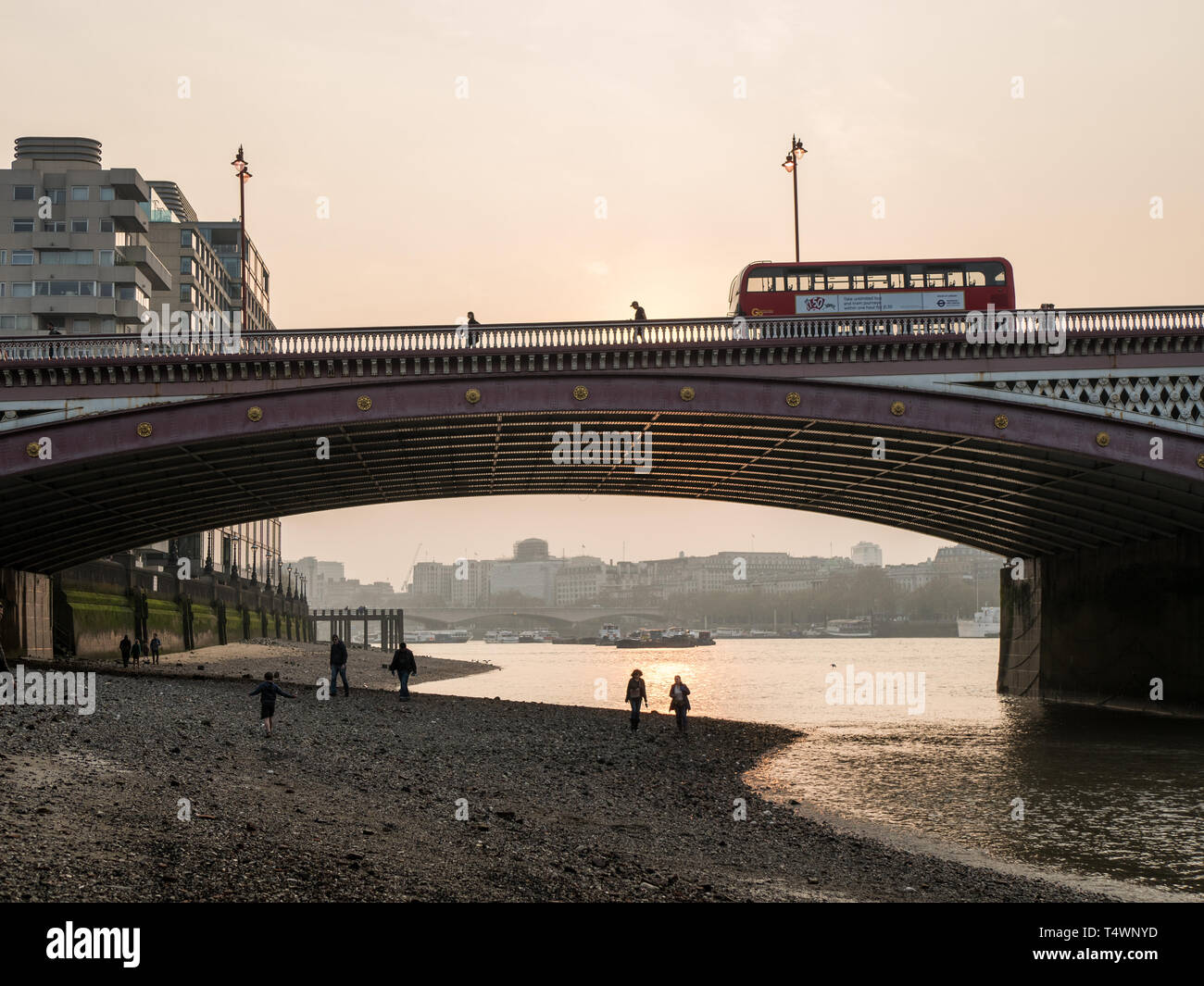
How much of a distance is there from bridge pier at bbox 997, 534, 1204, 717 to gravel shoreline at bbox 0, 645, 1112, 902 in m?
27.1

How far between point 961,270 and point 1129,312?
737cm

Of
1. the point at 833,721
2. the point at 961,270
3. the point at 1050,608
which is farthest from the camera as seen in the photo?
the point at 1050,608

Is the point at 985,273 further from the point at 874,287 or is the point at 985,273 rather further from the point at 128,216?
the point at 128,216

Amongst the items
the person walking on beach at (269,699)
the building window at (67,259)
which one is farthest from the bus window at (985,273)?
the building window at (67,259)

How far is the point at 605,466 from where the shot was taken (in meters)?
57.7

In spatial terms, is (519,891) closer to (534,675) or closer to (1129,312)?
(1129,312)

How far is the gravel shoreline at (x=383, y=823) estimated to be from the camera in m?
14.6

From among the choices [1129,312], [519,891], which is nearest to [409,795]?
[519,891]

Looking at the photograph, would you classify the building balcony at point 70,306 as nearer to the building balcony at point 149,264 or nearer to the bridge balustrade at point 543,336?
the building balcony at point 149,264

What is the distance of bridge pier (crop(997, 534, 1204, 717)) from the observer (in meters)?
50.6

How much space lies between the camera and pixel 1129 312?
41219mm

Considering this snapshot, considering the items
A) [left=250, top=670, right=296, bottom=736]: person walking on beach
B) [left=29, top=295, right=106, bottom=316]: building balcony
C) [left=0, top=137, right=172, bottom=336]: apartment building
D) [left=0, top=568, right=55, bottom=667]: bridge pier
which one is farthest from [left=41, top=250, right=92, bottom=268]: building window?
[left=250, top=670, right=296, bottom=736]: person walking on beach

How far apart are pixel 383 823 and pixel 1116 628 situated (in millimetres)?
45530

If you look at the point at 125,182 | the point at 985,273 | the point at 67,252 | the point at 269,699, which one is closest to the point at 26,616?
the point at 269,699
